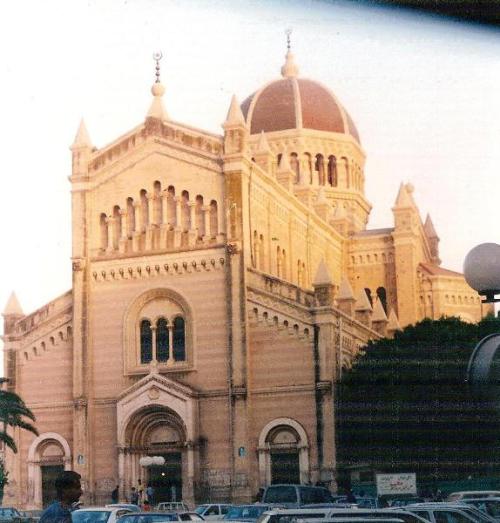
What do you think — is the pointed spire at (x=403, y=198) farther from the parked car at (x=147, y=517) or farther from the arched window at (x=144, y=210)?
the parked car at (x=147, y=517)

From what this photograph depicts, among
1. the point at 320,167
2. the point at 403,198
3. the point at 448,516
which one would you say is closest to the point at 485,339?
the point at 448,516

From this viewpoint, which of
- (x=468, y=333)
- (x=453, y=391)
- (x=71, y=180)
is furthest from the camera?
(x=71, y=180)

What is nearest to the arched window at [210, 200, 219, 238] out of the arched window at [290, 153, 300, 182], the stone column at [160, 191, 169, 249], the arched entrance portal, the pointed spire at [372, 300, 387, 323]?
the stone column at [160, 191, 169, 249]

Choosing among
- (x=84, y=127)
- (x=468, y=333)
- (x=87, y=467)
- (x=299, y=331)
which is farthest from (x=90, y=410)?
(x=468, y=333)

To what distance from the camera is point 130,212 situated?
44188 mm

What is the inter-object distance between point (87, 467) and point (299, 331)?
30.4 ft

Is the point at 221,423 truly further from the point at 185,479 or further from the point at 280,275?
the point at 280,275

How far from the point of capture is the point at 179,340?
42.7 m

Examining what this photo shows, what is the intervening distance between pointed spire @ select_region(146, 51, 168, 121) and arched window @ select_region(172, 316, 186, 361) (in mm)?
7959

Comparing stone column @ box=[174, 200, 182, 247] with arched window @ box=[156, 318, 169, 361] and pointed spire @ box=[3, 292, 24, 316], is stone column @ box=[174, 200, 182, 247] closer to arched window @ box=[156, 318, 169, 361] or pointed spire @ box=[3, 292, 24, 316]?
arched window @ box=[156, 318, 169, 361]

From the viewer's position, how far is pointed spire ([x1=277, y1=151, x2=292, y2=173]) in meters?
53.4

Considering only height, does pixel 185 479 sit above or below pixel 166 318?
below

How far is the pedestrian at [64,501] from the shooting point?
31.5ft

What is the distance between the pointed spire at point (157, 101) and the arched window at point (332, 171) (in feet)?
58.7
